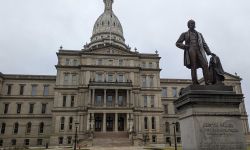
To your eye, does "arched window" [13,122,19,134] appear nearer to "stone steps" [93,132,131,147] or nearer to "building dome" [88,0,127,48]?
"stone steps" [93,132,131,147]

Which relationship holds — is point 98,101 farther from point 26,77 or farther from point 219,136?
point 219,136

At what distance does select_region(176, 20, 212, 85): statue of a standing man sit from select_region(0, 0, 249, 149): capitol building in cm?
3819

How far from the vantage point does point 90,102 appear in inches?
2048

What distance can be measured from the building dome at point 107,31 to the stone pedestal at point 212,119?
2726 inches

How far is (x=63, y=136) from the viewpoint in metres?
52.3

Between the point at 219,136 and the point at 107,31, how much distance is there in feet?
247

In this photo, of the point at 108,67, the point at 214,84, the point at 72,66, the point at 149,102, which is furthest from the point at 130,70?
the point at 214,84

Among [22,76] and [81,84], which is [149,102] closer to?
[81,84]

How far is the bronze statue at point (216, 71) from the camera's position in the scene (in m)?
8.95

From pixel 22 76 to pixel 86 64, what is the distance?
20.2 m

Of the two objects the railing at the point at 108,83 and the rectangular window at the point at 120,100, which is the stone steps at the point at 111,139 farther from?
the railing at the point at 108,83

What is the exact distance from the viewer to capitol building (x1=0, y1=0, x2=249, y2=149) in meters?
51.6

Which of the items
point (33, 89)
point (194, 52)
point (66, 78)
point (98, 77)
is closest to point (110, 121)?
point (98, 77)

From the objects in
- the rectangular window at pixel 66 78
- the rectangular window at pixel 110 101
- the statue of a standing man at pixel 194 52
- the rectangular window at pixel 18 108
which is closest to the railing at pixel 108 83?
the rectangular window at pixel 110 101
